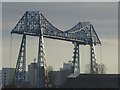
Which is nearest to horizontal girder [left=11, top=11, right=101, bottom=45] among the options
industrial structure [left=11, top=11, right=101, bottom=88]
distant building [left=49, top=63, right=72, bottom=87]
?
industrial structure [left=11, top=11, right=101, bottom=88]

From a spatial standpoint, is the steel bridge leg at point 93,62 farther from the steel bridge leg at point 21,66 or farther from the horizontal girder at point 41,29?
the steel bridge leg at point 21,66

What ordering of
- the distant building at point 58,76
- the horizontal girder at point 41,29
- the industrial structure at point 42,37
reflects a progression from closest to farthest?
the industrial structure at point 42,37
the horizontal girder at point 41,29
the distant building at point 58,76

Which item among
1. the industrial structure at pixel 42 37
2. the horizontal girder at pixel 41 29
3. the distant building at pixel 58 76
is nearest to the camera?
the industrial structure at pixel 42 37

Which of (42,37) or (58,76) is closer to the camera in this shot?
(42,37)

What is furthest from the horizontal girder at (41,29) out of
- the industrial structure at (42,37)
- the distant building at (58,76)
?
the distant building at (58,76)

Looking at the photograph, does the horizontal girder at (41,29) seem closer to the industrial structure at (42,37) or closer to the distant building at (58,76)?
the industrial structure at (42,37)

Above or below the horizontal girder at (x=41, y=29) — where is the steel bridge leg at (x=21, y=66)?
below

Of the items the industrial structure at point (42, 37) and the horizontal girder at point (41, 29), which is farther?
the horizontal girder at point (41, 29)

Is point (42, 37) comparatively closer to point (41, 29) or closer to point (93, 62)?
point (41, 29)

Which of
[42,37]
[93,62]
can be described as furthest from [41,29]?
[93,62]

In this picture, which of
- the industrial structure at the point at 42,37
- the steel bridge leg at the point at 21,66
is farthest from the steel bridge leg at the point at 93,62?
the steel bridge leg at the point at 21,66
